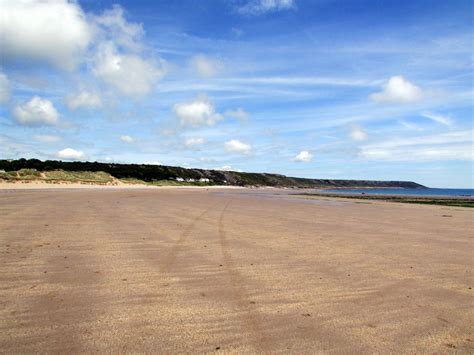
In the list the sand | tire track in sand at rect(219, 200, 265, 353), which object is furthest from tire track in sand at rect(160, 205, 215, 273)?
tire track in sand at rect(219, 200, 265, 353)

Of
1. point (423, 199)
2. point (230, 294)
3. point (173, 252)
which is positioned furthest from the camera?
point (423, 199)

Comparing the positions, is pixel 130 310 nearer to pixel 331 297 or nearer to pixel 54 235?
pixel 331 297

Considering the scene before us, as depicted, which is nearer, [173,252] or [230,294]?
[230,294]

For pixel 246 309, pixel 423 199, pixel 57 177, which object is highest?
pixel 57 177

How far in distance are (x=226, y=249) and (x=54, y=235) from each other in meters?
4.69

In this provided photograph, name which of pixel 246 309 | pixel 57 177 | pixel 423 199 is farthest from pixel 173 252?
pixel 57 177

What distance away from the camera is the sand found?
3.66 meters

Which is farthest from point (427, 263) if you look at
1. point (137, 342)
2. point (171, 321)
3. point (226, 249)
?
point (137, 342)

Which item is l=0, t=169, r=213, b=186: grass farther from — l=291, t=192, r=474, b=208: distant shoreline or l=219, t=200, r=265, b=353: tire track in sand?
l=219, t=200, r=265, b=353: tire track in sand

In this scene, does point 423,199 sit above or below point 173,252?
above

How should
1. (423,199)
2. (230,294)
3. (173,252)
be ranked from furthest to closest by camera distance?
1. (423,199)
2. (173,252)
3. (230,294)

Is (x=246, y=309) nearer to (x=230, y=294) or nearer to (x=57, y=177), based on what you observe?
(x=230, y=294)

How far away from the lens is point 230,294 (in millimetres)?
5039

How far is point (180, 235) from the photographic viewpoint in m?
9.80
